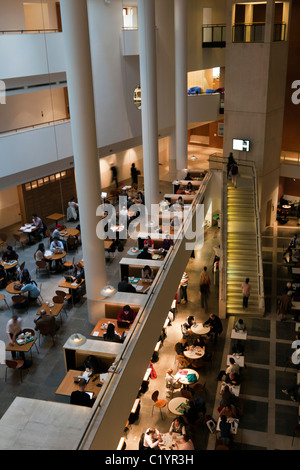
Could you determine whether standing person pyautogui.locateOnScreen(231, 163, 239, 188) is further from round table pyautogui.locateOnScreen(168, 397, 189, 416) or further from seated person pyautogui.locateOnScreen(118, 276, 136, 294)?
round table pyautogui.locateOnScreen(168, 397, 189, 416)

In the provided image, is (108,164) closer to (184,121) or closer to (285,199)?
(184,121)

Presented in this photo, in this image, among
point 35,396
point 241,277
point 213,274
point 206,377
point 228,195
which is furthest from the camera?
point 228,195

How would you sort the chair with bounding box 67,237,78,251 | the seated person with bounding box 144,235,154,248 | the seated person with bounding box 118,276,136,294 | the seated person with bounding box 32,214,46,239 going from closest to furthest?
the seated person with bounding box 118,276,136,294 → the seated person with bounding box 144,235,154,248 → the chair with bounding box 67,237,78,251 → the seated person with bounding box 32,214,46,239

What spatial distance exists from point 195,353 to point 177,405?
190 cm

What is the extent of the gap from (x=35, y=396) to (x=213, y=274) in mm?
9467

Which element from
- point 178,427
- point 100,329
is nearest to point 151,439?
point 178,427

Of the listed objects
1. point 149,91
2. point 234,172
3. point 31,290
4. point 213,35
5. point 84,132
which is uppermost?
point 213,35

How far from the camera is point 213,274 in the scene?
18281 millimetres

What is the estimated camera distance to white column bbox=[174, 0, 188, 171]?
20.1 metres

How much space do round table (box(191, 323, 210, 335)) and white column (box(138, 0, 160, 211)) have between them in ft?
19.3

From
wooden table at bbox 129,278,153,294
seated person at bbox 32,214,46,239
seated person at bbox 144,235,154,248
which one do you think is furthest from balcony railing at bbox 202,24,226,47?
wooden table at bbox 129,278,153,294

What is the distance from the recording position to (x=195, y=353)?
12844 mm

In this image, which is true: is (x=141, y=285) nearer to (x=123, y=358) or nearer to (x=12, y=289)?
(x=12, y=289)
